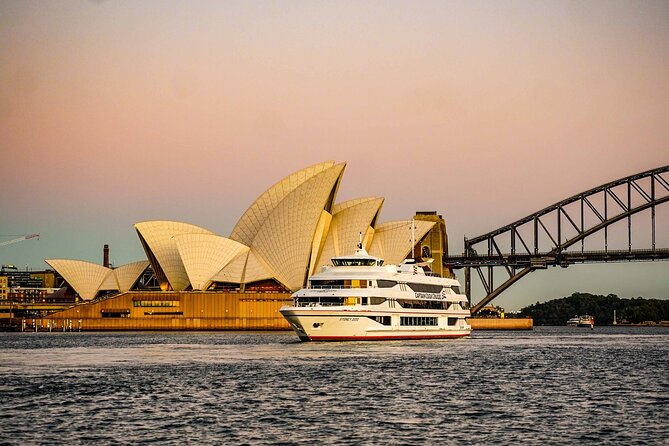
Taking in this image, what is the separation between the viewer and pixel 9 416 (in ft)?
155

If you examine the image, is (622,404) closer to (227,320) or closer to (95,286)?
(227,320)

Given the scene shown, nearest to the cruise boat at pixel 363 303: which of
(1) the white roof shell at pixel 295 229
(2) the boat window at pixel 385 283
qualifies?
(2) the boat window at pixel 385 283

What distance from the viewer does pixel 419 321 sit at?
11194 cm

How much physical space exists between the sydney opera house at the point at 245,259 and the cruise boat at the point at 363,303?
54.8m

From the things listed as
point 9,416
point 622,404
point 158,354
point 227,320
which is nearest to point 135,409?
point 9,416

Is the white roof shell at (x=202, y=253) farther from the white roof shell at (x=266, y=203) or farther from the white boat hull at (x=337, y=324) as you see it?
the white boat hull at (x=337, y=324)

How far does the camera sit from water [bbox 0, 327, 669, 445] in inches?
1687

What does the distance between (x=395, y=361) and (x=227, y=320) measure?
9282cm

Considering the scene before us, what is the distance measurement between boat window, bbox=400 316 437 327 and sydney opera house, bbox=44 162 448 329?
174 feet

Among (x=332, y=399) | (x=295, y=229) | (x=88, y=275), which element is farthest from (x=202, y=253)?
(x=332, y=399)

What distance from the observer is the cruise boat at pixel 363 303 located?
100 metres

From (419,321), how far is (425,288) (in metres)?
3.66

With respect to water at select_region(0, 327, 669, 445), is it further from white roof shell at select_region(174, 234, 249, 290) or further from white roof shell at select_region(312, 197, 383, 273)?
white roof shell at select_region(312, 197, 383, 273)

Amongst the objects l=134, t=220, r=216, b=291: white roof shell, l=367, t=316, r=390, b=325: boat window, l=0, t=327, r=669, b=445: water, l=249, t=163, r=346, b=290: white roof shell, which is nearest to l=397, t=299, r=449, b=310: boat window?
l=367, t=316, r=390, b=325: boat window
